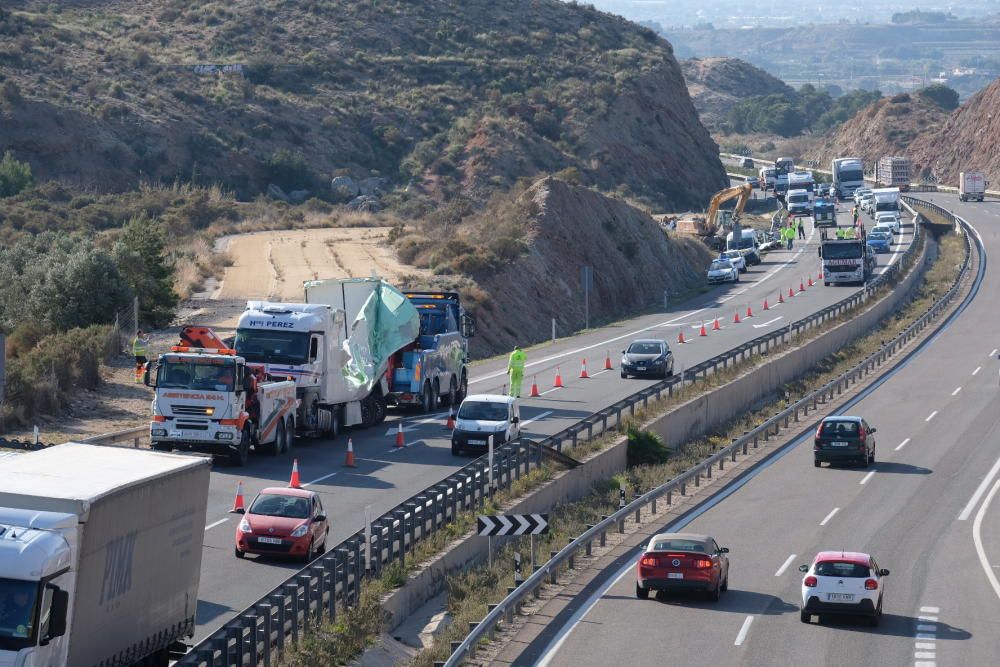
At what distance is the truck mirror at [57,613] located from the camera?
13422 millimetres

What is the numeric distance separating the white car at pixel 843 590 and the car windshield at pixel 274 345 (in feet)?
50.5

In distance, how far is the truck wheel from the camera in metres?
30.8

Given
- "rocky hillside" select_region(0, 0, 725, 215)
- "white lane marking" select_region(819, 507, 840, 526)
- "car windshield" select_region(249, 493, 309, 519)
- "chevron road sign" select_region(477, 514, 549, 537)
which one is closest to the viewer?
"car windshield" select_region(249, 493, 309, 519)

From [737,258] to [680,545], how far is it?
60.0 metres

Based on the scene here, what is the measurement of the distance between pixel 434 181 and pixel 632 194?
17283 mm

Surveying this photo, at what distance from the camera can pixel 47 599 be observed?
528 inches

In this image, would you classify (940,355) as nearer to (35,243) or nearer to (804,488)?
(804,488)

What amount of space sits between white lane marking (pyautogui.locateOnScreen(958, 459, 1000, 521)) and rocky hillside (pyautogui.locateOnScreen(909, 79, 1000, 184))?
11701 cm

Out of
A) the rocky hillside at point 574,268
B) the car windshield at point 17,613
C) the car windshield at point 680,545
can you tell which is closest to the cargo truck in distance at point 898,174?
the rocky hillside at point 574,268

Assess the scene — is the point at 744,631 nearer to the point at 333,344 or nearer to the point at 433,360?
the point at 333,344

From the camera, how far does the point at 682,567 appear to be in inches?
909

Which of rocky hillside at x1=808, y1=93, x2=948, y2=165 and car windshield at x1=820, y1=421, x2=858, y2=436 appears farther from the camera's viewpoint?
rocky hillside at x1=808, y1=93, x2=948, y2=165

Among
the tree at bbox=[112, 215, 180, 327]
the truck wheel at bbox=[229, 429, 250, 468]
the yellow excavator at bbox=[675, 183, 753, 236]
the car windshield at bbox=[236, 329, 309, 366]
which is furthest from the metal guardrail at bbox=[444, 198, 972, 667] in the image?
the yellow excavator at bbox=[675, 183, 753, 236]

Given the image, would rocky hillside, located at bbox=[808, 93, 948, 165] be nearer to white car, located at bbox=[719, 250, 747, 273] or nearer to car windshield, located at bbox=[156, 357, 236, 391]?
white car, located at bbox=[719, 250, 747, 273]
